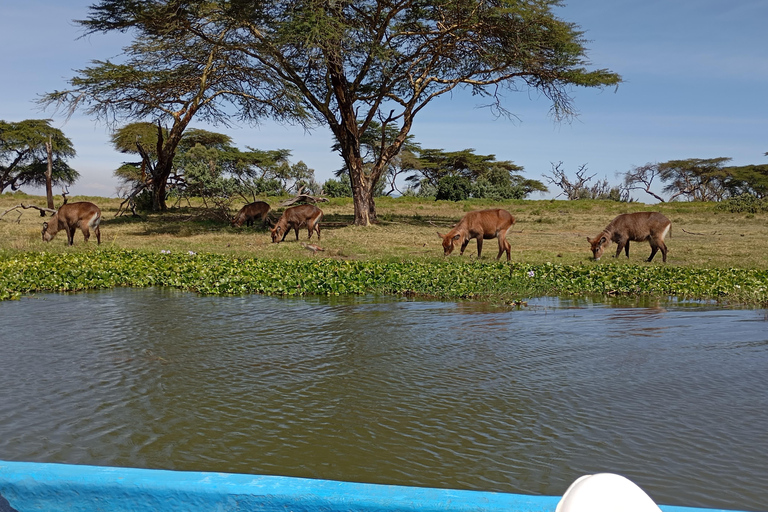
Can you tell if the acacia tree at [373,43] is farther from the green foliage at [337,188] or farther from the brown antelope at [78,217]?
the green foliage at [337,188]

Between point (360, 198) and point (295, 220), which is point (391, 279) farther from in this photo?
point (360, 198)

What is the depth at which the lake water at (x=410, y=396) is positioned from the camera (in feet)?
14.9

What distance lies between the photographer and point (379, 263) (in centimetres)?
1458

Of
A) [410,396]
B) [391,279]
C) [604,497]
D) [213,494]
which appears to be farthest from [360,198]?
[604,497]

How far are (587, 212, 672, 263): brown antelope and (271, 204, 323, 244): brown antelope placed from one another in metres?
8.43

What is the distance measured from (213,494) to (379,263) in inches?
465

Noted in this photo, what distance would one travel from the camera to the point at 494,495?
2693 mm

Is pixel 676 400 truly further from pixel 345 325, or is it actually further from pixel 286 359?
pixel 345 325

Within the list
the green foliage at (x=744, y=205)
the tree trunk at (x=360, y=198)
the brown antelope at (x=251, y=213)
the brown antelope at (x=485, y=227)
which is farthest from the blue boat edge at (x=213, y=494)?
the green foliage at (x=744, y=205)

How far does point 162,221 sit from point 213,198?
2.15 metres

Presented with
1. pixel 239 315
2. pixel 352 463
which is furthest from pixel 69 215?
pixel 352 463

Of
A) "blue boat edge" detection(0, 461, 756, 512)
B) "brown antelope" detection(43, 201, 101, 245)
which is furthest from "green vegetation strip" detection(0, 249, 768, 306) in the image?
"blue boat edge" detection(0, 461, 756, 512)

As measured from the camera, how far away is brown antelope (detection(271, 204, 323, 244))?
20.1 metres

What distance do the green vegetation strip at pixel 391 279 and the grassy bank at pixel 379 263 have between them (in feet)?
0.07
